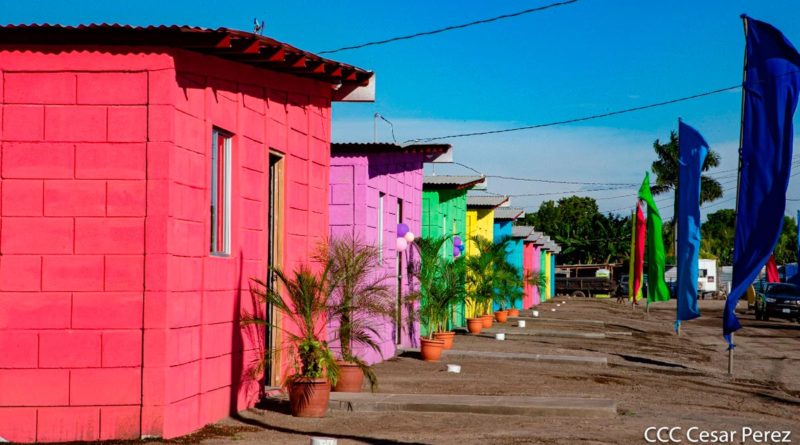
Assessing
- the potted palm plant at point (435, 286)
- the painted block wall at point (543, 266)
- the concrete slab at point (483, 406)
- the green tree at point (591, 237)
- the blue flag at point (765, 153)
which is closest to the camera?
the concrete slab at point (483, 406)

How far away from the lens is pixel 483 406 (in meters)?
12.4

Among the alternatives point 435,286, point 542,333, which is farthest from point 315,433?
point 542,333

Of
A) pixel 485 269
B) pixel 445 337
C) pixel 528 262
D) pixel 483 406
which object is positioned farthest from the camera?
pixel 528 262

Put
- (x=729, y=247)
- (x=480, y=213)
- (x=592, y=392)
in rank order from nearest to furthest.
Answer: (x=592, y=392)
(x=480, y=213)
(x=729, y=247)

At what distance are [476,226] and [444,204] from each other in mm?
9053

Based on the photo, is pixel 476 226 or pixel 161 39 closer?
pixel 161 39

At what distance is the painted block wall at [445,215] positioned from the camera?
1022 inches

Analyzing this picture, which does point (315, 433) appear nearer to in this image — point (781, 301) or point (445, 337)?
point (445, 337)

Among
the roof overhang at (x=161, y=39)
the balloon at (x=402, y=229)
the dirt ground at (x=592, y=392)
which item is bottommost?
the dirt ground at (x=592, y=392)

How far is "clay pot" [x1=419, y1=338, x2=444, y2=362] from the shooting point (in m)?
19.8

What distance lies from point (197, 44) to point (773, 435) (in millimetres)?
7044

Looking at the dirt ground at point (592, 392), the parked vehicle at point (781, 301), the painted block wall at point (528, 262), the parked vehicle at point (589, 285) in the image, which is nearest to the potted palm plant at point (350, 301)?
the dirt ground at point (592, 392)

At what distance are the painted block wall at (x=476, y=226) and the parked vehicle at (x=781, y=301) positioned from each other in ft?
40.4

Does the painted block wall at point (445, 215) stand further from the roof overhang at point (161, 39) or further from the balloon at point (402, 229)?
the roof overhang at point (161, 39)
